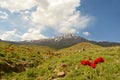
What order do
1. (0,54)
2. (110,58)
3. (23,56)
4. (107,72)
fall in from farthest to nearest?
(23,56) < (0,54) < (110,58) < (107,72)

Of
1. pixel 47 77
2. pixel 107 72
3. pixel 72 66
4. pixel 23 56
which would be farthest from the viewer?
pixel 23 56

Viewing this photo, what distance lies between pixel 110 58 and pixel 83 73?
535 cm

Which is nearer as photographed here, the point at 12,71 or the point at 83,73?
the point at 83,73

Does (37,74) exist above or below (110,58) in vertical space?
below

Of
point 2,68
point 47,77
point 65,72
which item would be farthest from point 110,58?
point 2,68

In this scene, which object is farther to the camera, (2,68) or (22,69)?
(22,69)

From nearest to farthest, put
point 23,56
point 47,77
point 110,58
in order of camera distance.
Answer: point 47,77 < point 110,58 < point 23,56

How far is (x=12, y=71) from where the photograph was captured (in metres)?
21.3

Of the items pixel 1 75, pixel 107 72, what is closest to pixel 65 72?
pixel 107 72

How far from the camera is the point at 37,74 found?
769 inches

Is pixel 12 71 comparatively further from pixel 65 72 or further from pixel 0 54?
pixel 65 72

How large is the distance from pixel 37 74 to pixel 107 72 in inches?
230

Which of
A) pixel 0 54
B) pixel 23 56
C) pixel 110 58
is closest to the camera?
pixel 110 58

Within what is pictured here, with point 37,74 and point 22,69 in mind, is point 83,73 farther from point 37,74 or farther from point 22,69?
point 22,69
